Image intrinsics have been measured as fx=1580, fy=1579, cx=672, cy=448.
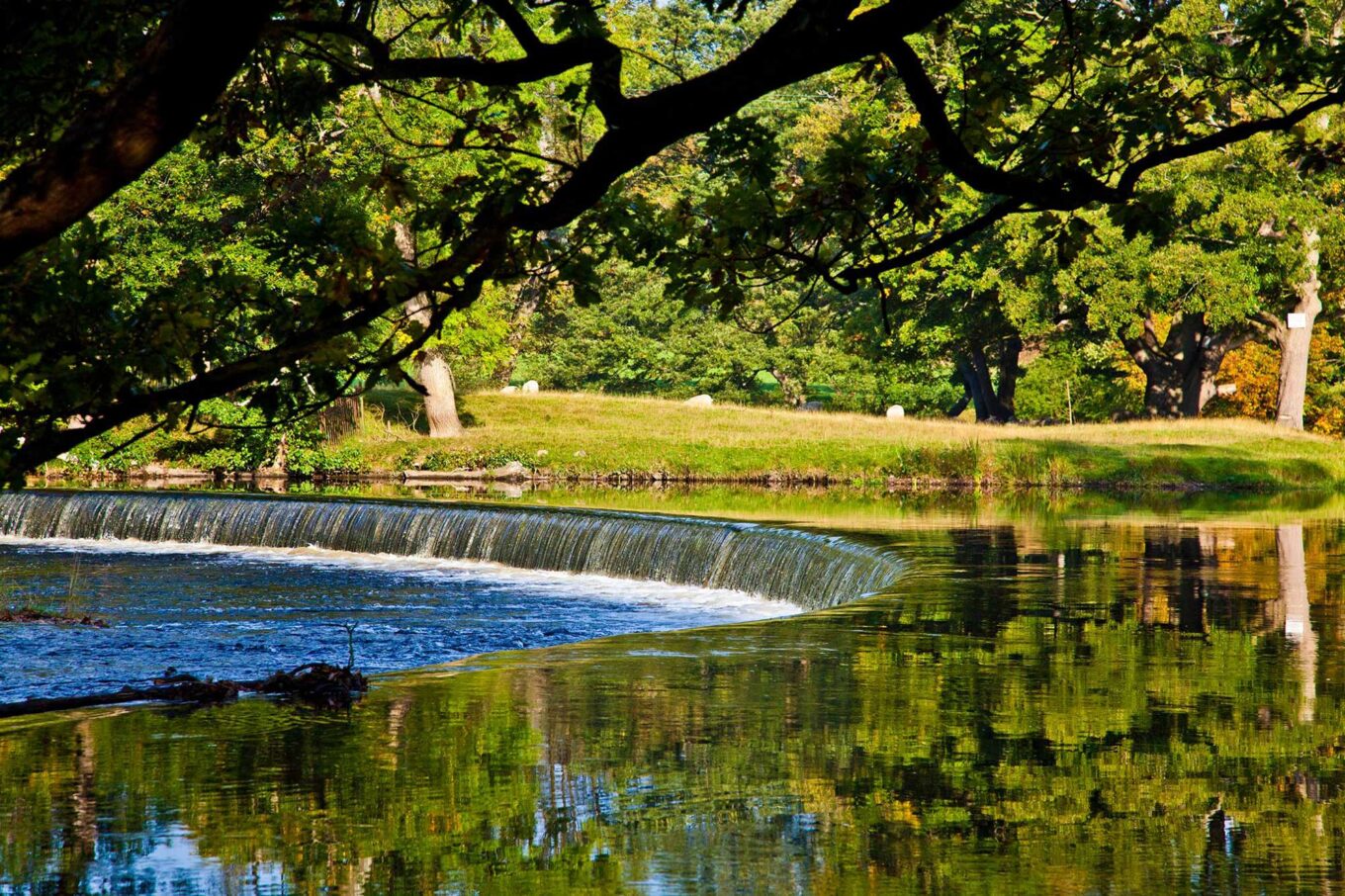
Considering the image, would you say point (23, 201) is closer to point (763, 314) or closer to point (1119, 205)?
point (1119, 205)

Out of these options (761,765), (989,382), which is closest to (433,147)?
(761,765)

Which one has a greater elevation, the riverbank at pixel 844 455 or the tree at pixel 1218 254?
the tree at pixel 1218 254

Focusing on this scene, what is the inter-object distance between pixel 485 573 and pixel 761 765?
1524 centimetres

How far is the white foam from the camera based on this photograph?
1922 centimetres

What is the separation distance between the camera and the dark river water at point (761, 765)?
6160 mm

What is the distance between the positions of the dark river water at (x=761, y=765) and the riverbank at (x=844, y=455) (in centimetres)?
2403

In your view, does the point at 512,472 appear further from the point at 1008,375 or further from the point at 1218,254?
the point at 1008,375

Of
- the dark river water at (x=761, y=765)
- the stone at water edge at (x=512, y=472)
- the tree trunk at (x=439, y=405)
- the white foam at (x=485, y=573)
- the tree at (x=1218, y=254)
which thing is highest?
A: the tree at (x=1218, y=254)

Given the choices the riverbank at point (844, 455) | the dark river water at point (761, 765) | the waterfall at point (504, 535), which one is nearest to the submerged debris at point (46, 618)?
the dark river water at point (761, 765)

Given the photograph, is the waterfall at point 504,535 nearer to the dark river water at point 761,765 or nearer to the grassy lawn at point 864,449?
the dark river water at point 761,765

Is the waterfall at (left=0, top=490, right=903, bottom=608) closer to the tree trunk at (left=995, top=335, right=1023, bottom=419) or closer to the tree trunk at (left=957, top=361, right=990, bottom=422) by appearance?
the tree trunk at (left=957, top=361, right=990, bottom=422)

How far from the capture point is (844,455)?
40.5 metres

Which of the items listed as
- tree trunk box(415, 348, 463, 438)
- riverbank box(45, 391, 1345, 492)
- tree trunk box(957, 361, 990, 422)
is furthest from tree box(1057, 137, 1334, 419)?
tree trunk box(415, 348, 463, 438)

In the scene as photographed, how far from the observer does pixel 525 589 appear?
2066cm
